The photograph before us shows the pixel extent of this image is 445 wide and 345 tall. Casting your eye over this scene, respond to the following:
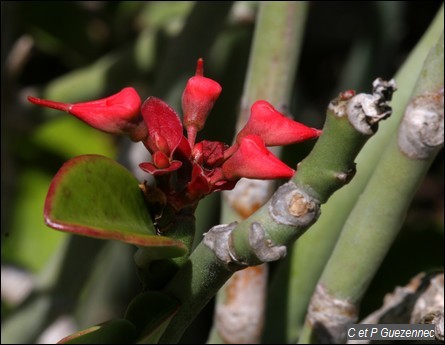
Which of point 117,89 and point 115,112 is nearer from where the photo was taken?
point 115,112

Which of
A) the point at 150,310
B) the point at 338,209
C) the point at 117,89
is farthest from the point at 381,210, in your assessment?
the point at 117,89

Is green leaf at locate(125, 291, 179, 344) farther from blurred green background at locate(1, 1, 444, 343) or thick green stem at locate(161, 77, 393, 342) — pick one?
blurred green background at locate(1, 1, 444, 343)

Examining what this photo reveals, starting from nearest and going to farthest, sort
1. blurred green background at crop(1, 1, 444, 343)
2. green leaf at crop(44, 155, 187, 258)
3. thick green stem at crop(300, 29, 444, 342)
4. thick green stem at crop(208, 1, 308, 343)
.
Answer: green leaf at crop(44, 155, 187, 258), thick green stem at crop(300, 29, 444, 342), thick green stem at crop(208, 1, 308, 343), blurred green background at crop(1, 1, 444, 343)

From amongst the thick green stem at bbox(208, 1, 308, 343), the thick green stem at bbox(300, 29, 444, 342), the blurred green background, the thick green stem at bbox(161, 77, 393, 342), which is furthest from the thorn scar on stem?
the blurred green background

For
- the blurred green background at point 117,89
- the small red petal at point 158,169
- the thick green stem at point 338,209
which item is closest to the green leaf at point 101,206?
the small red petal at point 158,169

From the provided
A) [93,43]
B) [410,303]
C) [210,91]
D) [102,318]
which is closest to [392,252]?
[102,318]

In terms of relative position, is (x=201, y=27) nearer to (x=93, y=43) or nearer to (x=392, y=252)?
(x=392, y=252)

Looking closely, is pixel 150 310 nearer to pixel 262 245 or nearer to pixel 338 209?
pixel 262 245
